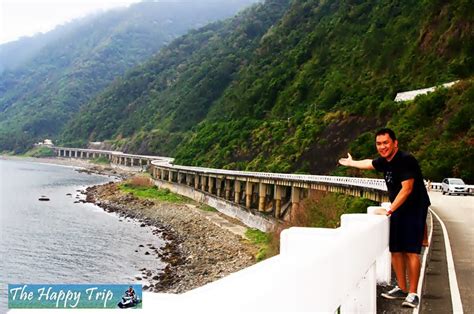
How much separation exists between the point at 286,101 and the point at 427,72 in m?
29.3

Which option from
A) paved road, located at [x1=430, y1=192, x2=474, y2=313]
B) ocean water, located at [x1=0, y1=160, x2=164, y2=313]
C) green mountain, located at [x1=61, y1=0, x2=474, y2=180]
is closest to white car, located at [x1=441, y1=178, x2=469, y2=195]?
green mountain, located at [x1=61, y1=0, x2=474, y2=180]

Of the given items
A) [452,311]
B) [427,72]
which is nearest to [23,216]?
[427,72]

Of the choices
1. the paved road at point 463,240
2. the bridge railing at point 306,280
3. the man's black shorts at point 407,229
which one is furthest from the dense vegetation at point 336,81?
the bridge railing at point 306,280

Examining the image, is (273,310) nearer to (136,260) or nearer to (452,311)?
(452,311)

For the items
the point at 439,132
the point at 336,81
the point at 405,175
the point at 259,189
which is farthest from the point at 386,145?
the point at 336,81

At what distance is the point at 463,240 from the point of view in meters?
12.8

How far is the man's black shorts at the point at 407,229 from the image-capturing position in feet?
20.7

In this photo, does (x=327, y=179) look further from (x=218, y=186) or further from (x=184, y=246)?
(x=218, y=186)

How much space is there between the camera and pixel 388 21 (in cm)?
7794

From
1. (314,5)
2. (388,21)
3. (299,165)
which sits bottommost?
(299,165)

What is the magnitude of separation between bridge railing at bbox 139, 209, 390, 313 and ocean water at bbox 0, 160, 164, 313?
82.1 feet

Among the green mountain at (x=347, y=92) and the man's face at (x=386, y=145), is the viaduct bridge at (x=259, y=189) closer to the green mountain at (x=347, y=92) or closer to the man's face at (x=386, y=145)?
the green mountain at (x=347, y=92)

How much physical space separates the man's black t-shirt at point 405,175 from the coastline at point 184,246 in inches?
1006

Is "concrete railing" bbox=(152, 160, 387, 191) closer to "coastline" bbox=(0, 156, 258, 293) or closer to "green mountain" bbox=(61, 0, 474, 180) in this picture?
"green mountain" bbox=(61, 0, 474, 180)
